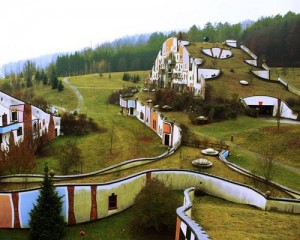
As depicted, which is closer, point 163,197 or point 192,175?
point 163,197

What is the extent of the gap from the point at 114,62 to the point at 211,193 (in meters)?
115

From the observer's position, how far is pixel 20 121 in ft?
116

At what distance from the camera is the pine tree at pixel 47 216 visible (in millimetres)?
16984

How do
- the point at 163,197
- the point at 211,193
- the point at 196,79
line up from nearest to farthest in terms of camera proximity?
the point at 163,197 → the point at 211,193 → the point at 196,79

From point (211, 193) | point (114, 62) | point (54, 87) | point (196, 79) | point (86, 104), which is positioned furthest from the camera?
point (114, 62)

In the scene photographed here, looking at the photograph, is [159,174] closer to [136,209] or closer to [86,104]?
[136,209]

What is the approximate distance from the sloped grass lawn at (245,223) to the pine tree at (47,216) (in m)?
7.36

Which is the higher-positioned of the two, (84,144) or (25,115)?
(25,115)

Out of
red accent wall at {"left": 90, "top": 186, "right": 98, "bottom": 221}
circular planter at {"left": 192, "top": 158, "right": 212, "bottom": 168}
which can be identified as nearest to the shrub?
red accent wall at {"left": 90, "top": 186, "right": 98, "bottom": 221}

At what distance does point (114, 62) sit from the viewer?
429 ft

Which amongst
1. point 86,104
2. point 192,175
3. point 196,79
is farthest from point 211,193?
point 86,104

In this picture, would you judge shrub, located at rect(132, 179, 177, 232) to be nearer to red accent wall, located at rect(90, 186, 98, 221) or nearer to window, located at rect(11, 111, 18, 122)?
red accent wall, located at rect(90, 186, 98, 221)

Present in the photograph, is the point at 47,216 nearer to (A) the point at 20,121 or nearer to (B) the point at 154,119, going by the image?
(A) the point at 20,121

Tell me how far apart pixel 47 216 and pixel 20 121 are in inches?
817
